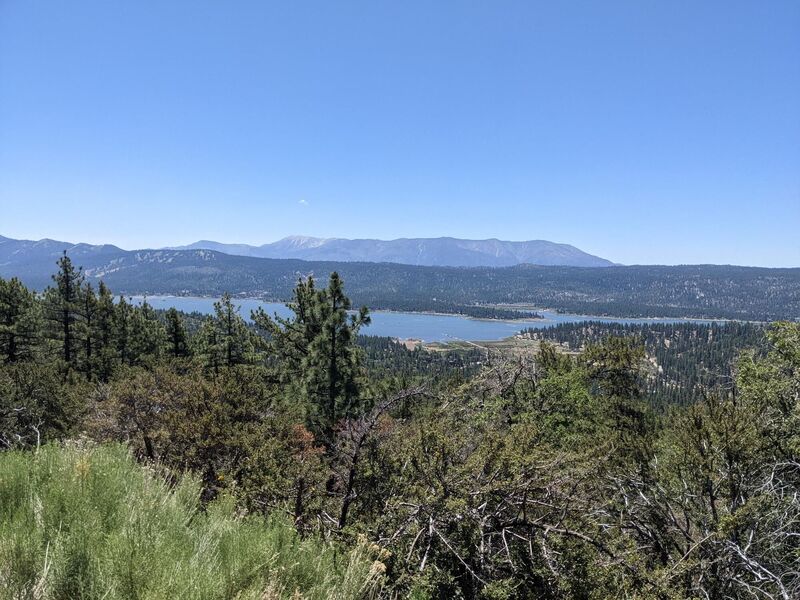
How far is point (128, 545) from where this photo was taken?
2.65m

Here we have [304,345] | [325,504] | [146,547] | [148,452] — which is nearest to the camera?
[146,547]

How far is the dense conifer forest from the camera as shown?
124 inches

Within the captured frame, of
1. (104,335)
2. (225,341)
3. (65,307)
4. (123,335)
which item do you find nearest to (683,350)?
(225,341)

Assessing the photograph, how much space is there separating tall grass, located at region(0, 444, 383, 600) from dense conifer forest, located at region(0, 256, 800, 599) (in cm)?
2

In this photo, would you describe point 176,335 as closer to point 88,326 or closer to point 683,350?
point 88,326

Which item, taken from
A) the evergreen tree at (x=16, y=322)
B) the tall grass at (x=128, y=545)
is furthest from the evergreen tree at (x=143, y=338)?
the tall grass at (x=128, y=545)

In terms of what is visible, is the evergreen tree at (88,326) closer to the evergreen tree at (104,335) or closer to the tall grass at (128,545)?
the evergreen tree at (104,335)

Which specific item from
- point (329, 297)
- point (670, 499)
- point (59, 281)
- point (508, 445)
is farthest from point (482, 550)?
point (59, 281)

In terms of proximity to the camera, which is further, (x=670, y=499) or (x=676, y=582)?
(x=670, y=499)

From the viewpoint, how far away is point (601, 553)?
5859mm

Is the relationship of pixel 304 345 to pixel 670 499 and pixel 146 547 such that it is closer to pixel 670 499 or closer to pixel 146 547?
pixel 670 499

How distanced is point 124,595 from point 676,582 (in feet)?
23.9

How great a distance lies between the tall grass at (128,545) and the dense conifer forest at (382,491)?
0.06 feet

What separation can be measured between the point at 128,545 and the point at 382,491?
484 cm
